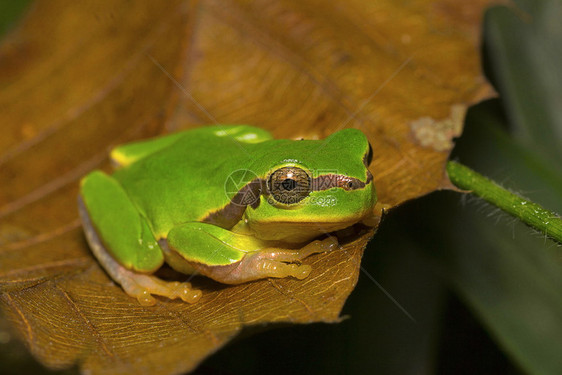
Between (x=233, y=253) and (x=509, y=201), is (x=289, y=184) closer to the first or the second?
(x=233, y=253)

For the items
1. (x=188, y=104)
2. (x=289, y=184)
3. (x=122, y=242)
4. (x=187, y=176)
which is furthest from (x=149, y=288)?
(x=188, y=104)

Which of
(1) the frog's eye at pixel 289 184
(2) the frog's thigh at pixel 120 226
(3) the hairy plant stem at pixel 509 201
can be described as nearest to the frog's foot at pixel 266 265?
(1) the frog's eye at pixel 289 184

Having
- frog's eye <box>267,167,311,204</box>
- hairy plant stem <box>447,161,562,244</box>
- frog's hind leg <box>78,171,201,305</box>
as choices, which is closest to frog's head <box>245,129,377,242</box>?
frog's eye <box>267,167,311,204</box>

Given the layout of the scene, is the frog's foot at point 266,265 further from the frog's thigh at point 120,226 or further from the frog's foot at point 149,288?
the frog's thigh at point 120,226

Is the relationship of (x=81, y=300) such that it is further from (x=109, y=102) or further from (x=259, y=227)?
(x=109, y=102)

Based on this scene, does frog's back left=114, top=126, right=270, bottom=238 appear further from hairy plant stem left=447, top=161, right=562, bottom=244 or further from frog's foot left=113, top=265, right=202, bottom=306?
hairy plant stem left=447, top=161, right=562, bottom=244

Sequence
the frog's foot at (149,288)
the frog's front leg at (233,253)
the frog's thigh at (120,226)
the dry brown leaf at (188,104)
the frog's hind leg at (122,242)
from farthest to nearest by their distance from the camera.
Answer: the frog's thigh at (120,226), the frog's hind leg at (122,242), the frog's foot at (149,288), the frog's front leg at (233,253), the dry brown leaf at (188,104)

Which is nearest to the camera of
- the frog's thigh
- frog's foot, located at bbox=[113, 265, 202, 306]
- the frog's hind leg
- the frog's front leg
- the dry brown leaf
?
the dry brown leaf
